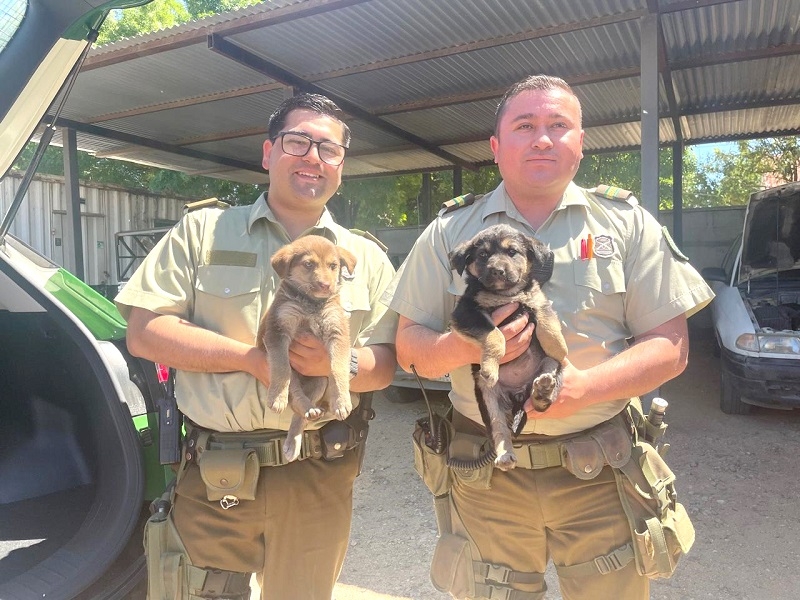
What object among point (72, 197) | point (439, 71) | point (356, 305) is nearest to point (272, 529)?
point (356, 305)

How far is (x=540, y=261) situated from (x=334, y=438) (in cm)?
114

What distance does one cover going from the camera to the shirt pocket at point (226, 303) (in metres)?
2.57

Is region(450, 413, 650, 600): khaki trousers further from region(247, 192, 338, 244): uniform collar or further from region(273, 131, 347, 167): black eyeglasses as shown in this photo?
region(273, 131, 347, 167): black eyeglasses

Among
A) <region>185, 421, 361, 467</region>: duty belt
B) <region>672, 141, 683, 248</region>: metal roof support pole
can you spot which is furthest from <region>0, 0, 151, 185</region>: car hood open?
<region>672, 141, 683, 248</region>: metal roof support pole

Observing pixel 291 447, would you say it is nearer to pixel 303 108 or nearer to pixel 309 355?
pixel 309 355

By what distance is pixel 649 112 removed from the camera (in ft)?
22.2

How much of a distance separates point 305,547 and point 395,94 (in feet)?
27.5

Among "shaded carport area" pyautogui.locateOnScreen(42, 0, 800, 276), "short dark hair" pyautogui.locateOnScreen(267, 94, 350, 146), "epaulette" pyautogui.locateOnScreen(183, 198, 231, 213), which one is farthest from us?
"shaded carport area" pyautogui.locateOnScreen(42, 0, 800, 276)

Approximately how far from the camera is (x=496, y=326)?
2291 millimetres

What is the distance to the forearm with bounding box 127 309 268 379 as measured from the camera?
2.36 meters

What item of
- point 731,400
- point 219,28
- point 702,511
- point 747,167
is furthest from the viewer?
point 747,167

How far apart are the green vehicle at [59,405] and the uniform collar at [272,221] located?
860 millimetres

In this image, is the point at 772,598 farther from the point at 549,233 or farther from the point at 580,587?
the point at 549,233

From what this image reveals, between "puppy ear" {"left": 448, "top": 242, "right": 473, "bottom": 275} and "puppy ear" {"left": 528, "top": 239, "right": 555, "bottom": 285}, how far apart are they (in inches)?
9.3
